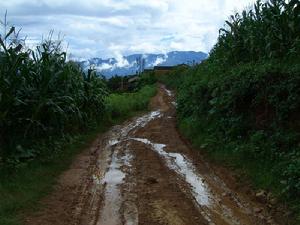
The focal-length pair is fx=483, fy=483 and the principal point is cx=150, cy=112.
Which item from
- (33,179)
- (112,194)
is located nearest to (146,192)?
(112,194)

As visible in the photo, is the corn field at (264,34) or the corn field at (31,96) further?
the corn field at (264,34)

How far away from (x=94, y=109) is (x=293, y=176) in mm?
12124

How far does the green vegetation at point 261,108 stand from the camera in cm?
951

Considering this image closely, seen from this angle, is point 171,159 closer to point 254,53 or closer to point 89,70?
point 254,53

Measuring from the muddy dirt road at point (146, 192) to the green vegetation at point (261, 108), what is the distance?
622 millimetres

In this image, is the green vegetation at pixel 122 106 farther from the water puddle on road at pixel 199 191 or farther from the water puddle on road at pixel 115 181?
the water puddle on road at pixel 199 191

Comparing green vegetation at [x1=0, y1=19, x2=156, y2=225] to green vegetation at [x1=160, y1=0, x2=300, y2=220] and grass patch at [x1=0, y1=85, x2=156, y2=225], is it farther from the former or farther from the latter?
green vegetation at [x1=160, y1=0, x2=300, y2=220]

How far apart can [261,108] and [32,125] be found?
5.69m

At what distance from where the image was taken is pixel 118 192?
9148mm

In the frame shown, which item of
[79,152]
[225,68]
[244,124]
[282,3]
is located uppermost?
[282,3]

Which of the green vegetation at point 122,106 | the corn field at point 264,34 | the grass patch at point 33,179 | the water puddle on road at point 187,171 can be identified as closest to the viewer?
the grass patch at point 33,179

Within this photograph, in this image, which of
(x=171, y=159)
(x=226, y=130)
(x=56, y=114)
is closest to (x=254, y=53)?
(x=226, y=130)

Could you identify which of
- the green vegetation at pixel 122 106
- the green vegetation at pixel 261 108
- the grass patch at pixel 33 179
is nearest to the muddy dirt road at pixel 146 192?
the grass patch at pixel 33 179

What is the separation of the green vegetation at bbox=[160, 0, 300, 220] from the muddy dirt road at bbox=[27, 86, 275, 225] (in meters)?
0.62
